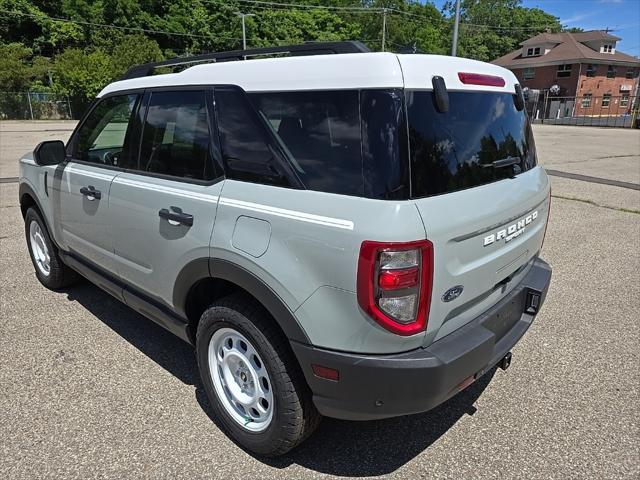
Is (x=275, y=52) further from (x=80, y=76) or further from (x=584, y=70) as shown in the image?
(x=584, y=70)

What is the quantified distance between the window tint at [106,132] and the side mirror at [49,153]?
0.11m

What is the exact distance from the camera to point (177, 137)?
2686 millimetres

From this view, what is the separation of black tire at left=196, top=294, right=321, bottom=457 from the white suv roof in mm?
1062

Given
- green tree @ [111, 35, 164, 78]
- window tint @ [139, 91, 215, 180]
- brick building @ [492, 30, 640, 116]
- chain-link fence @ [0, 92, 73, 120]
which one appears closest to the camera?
window tint @ [139, 91, 215, 180]

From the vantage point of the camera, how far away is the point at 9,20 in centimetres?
4816

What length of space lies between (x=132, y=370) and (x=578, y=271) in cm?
453

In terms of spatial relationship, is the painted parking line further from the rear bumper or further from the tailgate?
the rear bumper

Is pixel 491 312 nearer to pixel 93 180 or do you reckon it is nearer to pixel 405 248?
pixel 405 248

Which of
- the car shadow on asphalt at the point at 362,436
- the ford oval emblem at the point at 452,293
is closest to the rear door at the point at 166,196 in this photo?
the car shadow on asphalt at the point at 362,436

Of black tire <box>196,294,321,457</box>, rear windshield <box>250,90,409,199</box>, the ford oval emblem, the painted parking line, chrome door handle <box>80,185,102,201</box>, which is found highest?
rear windshield <box>250,90,409,199</box>

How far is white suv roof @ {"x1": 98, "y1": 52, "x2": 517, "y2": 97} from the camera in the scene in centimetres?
188

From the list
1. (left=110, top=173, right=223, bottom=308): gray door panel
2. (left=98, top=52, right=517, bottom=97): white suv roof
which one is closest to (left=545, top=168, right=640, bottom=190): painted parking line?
(left=98, top=52, right=517, bottom=97): white suv roof

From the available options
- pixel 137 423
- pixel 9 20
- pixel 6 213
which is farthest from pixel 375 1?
pixel 137 423

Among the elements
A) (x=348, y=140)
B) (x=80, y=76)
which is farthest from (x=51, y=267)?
(x=80, y=76)
